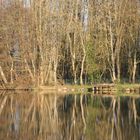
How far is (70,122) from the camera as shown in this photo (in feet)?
80.1

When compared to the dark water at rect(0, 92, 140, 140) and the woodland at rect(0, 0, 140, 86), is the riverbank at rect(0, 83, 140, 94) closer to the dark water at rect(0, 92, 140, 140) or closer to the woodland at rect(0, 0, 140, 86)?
the woodland at rect(0, 0, 140, 86)

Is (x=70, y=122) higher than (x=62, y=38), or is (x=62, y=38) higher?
(x=62, y=38)

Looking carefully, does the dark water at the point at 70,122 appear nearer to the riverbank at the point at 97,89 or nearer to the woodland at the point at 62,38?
the riverbank at the point at 97,89

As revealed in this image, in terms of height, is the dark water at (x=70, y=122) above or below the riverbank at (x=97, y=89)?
above

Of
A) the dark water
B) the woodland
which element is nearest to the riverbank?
the woodland

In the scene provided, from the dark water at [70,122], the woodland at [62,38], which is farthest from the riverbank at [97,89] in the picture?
the dark water at [70,122]

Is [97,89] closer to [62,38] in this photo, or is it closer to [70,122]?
[62,38]

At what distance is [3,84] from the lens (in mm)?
55844

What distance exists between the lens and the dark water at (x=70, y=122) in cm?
1997

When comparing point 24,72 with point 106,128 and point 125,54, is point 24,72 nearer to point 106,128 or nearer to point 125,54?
point 125,54

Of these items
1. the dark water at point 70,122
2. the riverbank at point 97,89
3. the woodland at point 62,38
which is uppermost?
the woodland at point 62,38

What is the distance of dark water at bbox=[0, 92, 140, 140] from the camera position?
20.0 m

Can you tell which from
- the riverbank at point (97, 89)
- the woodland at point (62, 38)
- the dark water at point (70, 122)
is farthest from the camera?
the woodland at point (62, 38)

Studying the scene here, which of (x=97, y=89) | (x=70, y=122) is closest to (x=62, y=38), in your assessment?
(x=97, y=89)
